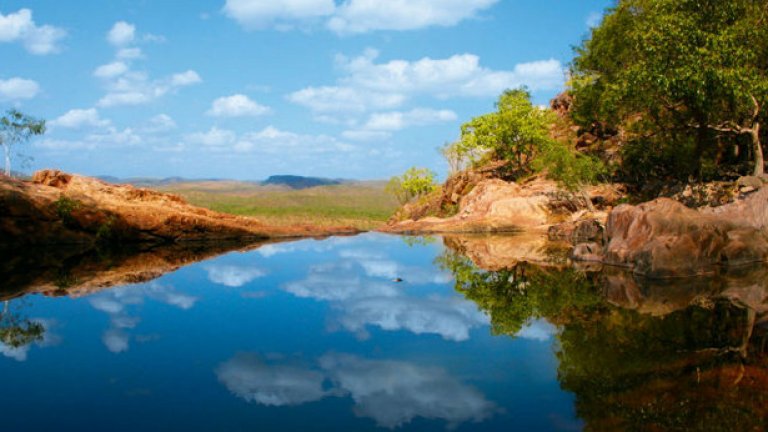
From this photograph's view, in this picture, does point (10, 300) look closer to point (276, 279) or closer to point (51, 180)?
point (276, 279)

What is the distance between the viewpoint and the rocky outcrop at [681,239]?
26.4 m

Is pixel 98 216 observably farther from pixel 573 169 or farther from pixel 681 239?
pixel 573 169

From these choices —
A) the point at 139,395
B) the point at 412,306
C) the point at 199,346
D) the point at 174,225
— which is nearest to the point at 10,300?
the point at 199,346

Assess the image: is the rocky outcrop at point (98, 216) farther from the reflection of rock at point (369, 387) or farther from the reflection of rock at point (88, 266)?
the reflection of rock at point (369, 387)

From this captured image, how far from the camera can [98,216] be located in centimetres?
4425

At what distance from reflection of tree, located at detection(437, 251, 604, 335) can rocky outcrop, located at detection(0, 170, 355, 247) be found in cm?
2591

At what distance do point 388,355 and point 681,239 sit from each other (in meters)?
18.5

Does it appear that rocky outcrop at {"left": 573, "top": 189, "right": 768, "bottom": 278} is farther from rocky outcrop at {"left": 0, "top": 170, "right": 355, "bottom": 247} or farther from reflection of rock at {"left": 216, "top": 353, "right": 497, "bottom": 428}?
rocky outcrop at {"left": 0, "top": 170, "right": 355, "bottom": 247}

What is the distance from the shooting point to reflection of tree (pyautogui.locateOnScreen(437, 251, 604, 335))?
19.5 meters

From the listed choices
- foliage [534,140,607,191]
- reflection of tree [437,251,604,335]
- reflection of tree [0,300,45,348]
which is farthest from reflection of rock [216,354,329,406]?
foliage [534,140,607,191]

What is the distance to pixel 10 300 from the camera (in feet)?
74.5

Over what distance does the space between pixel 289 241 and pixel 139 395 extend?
1487 inches

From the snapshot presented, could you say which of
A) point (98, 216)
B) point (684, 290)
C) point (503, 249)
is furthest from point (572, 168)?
point (98, 216)

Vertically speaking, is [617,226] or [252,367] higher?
[617,226]
